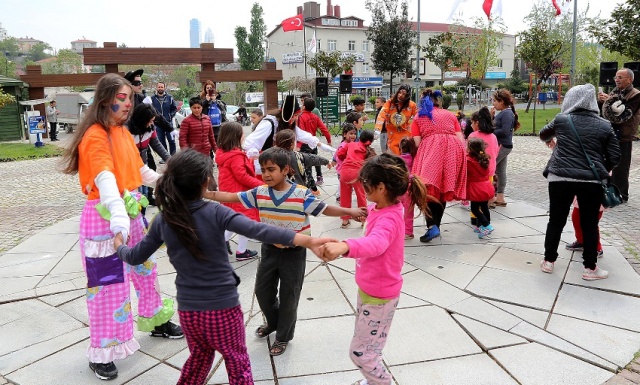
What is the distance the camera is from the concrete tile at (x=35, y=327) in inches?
150

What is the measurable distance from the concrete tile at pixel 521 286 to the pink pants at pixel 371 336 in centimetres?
197

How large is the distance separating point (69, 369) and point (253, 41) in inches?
2440

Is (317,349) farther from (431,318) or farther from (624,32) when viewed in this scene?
(624,32)

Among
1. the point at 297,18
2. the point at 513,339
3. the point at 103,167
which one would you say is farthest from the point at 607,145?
the point at 297,18

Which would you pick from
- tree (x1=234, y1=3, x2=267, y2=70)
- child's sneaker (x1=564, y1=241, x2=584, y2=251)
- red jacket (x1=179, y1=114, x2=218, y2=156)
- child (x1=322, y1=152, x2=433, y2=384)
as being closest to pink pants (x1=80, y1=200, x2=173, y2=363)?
child (x1=322, y1=152, x2=433, y2=384)

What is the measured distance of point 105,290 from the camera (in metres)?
3.26

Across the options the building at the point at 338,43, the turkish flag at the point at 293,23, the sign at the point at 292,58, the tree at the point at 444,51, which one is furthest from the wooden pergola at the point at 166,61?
the sign at the point at 292,58

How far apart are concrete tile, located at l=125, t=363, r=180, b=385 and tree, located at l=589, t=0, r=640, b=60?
670 inches

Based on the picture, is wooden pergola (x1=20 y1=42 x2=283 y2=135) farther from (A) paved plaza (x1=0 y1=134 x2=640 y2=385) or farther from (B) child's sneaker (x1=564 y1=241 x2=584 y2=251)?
(B) child's sneaker (x1=564 y1=241 x2=584 y2=251)

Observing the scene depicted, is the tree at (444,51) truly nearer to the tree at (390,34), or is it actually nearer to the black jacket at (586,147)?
the tree at (390,34)

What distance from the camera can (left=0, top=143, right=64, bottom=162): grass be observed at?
633 inches

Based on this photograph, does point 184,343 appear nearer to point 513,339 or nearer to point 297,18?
point 513,339

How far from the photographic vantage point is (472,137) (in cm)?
662

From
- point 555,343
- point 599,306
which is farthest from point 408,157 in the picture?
point 555,343
